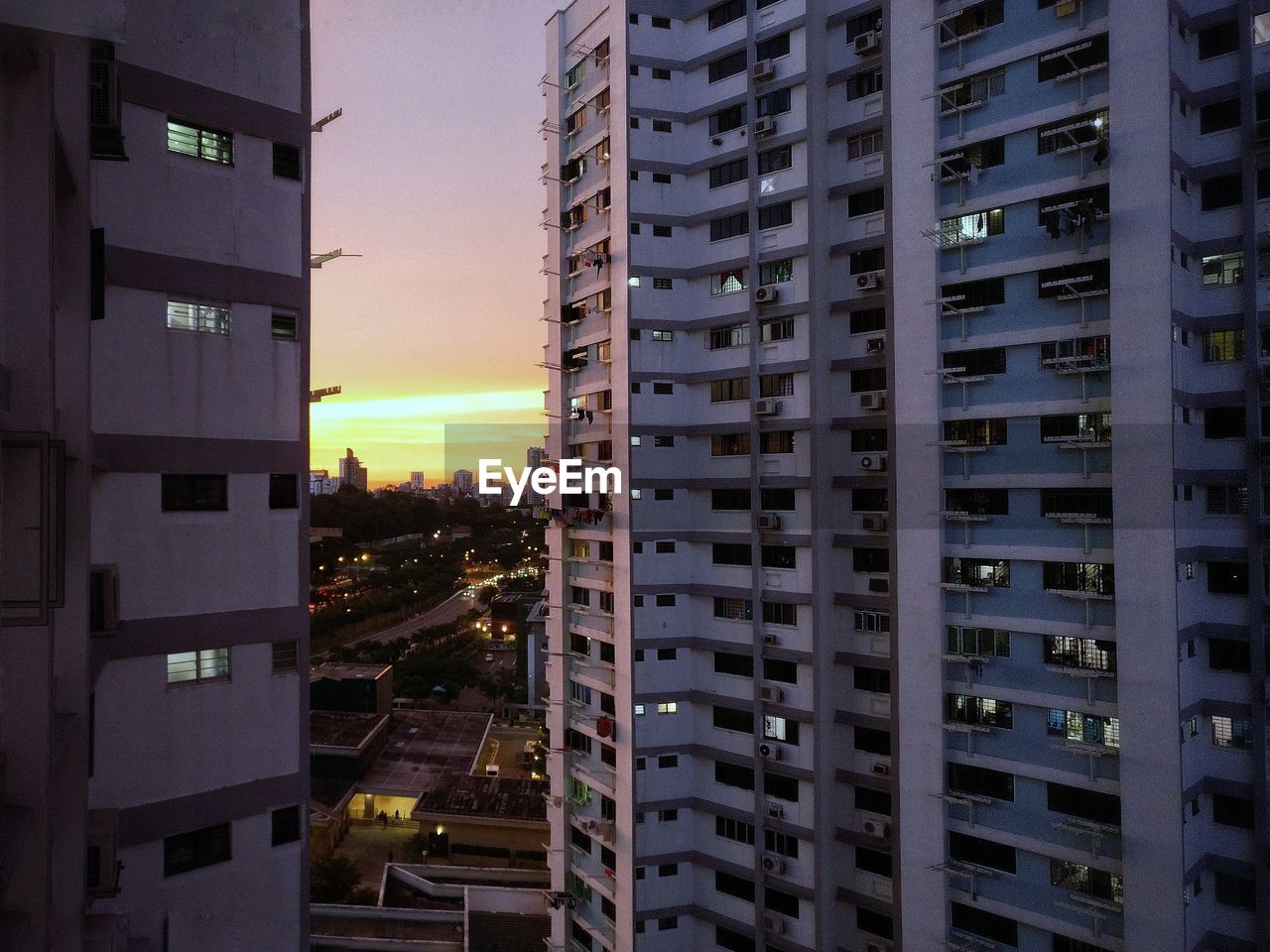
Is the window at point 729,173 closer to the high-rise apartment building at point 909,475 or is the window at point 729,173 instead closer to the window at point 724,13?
the high-rise apartment building at point 909,475

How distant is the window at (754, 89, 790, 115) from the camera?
11.4m

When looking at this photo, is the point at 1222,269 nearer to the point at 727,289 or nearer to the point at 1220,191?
the point at 1220,191

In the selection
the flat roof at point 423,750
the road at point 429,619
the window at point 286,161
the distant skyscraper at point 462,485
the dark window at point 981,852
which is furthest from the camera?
the road at point 429,619

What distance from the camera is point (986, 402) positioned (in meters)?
9.66

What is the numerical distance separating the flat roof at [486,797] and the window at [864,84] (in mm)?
18034

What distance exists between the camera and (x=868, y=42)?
34.4 ft

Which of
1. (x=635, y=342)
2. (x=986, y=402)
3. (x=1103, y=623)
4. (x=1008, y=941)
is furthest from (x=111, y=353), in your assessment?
(x=1008, y=941)

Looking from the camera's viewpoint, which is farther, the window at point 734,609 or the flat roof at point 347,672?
the flat roof at point 347,672

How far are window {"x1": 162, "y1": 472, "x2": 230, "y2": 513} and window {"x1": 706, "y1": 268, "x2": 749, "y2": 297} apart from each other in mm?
8339

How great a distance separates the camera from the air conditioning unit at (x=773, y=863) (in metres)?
11.0

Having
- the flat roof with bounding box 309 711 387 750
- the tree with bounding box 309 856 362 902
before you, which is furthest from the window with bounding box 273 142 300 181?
the flat roof with bounding box 309 711 387 750

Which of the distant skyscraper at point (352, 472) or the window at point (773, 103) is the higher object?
the window at point (773, 103)

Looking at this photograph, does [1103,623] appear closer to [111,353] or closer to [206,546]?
[206,546]

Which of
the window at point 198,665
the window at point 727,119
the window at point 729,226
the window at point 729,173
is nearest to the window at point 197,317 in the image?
the window at point 198,665
